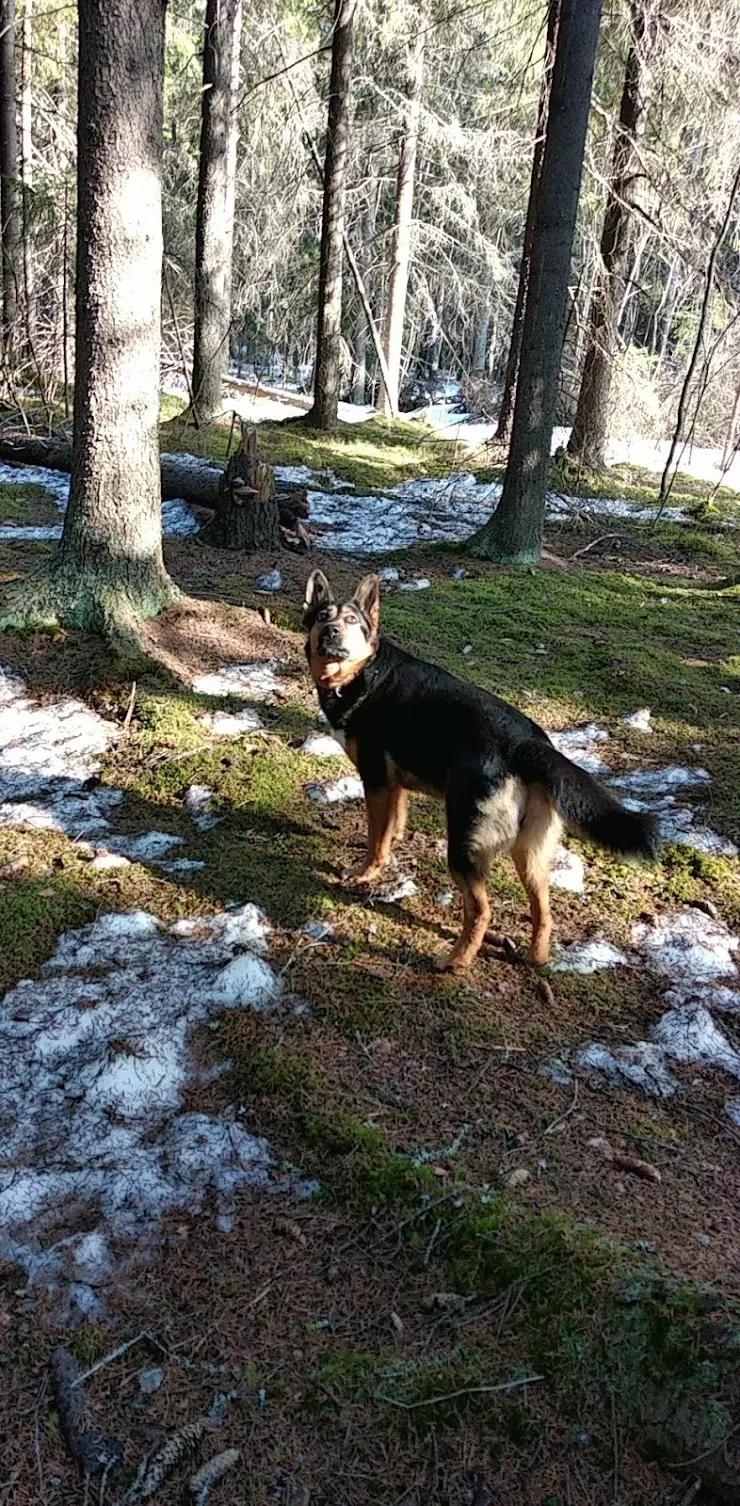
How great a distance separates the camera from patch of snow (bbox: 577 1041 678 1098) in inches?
132

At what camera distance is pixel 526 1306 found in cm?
238

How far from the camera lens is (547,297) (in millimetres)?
9031

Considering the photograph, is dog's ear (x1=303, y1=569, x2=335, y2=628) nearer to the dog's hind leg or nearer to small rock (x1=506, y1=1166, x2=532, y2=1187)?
the dog's hind leg

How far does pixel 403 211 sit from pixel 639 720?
19.0 m

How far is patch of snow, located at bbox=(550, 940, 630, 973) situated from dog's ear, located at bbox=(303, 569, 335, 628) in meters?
1.85

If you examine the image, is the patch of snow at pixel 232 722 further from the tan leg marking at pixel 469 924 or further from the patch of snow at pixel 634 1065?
the patch of snow at pixel 634 1065

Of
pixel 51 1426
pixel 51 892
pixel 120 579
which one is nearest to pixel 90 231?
pixel 120 579

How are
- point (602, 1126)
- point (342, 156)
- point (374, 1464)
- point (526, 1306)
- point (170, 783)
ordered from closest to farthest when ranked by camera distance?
point (374, 1464) → point (526, 1306) → point (602, 1126) → point (170, 783) → point (342, 156)

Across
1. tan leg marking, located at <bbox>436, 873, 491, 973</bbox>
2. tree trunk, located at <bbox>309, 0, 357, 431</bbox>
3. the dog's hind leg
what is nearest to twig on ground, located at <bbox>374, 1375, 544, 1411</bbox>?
tan leg marking, located at <bbox>436, 873, 491, 973</bbox>

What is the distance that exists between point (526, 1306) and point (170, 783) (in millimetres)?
3447

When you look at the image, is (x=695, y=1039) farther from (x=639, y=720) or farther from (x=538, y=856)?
(x=639, y=720)

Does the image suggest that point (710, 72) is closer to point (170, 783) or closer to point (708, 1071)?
point (170, 783)

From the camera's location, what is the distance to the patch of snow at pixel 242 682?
20.4 feet

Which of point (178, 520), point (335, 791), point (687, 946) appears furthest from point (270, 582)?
point (687, 946)
